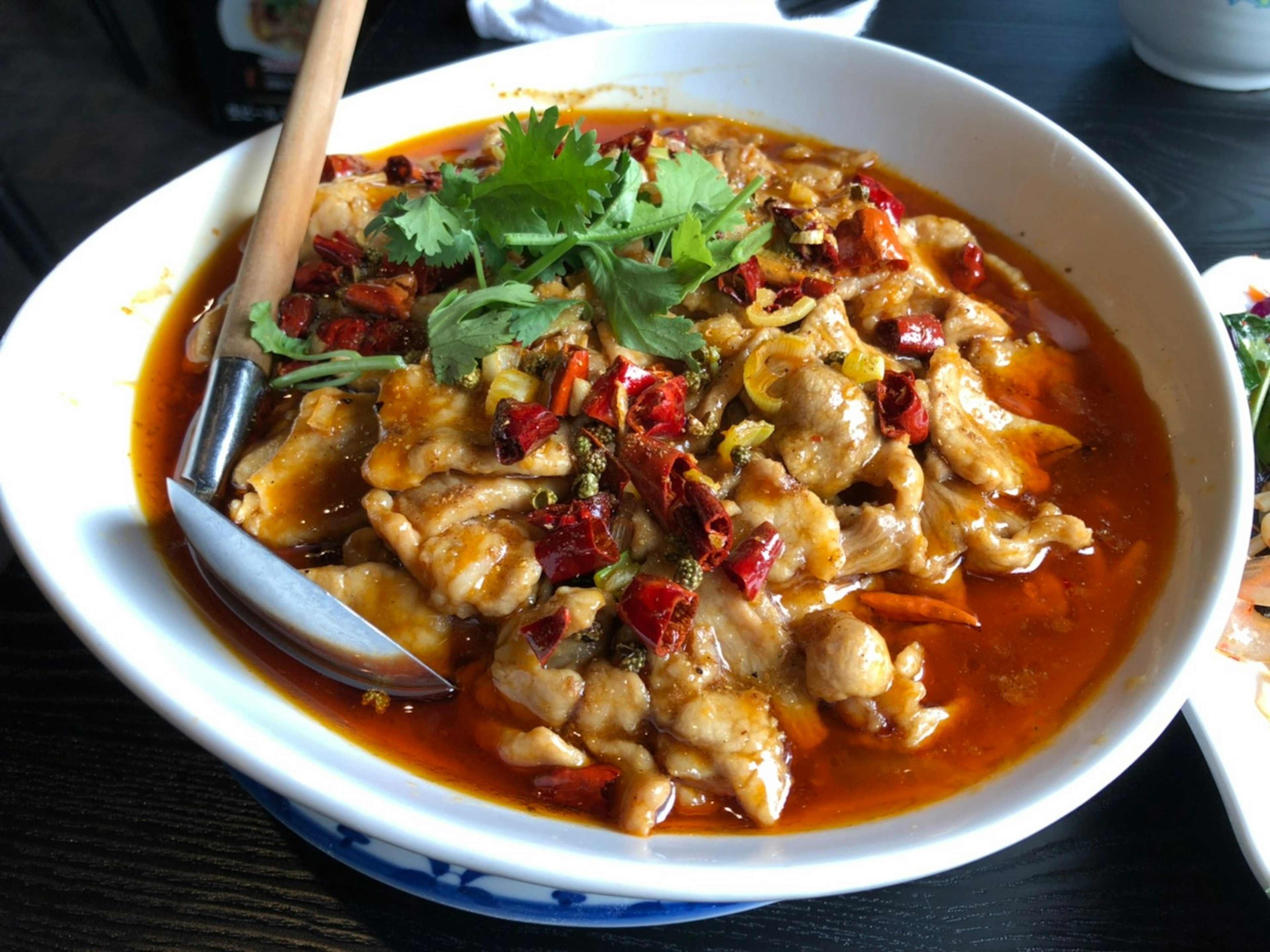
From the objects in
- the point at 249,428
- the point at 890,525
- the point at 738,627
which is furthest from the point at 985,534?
the point at 249,428

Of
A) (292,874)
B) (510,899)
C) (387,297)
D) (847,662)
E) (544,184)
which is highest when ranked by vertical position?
(544,184)

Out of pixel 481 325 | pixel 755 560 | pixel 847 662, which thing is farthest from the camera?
pixel 481 325

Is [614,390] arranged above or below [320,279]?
above

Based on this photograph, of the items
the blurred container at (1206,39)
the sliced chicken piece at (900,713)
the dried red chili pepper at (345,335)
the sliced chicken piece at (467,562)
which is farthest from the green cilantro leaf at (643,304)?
the blurred container at (1206,39)

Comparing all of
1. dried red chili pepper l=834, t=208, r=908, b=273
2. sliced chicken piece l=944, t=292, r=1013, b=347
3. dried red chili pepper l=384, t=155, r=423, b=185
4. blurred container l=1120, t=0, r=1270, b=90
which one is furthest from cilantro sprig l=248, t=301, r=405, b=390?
blurred container l=1120, t=0, r=1270, b=90

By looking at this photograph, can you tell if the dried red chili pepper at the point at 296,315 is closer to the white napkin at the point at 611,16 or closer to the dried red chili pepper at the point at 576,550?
the dried red chili pepper at the point at 576,550

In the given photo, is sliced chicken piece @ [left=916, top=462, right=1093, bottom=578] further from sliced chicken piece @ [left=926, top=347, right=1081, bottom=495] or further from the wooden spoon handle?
the wooden spoon handle

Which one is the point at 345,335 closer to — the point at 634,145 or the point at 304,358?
the point at 304,358
